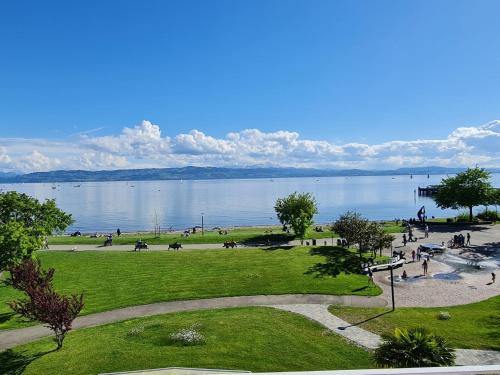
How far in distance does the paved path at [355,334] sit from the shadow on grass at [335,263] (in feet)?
29.7

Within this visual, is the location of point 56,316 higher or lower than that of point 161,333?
higher

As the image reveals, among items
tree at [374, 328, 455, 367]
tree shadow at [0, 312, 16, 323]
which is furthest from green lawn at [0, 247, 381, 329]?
tree at [374, 328, 455, 367]

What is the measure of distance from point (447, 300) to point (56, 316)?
2936cm

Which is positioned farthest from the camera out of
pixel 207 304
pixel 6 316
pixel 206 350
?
pixel 207 304

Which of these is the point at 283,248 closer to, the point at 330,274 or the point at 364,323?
the point at 330,274

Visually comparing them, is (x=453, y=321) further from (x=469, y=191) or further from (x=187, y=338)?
(x=469, y=191)

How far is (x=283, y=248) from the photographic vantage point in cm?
5281

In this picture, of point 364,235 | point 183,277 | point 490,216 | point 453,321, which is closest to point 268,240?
point 364,235

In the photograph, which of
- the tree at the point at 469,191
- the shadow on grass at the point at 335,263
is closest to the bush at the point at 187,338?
the shadow on grass at the point at 335,263

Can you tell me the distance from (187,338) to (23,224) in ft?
89.2

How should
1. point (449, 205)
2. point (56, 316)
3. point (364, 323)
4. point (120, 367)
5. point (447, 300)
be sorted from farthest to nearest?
point (449, 205) → point (447, 300) → point (364, 323) → point (56, 316) → point (120, 367)

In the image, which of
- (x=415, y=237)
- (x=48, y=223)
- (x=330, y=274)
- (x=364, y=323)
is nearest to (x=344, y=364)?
(x=364, y=323)

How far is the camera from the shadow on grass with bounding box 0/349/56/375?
20672 mm

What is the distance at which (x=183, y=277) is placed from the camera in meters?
39.2
